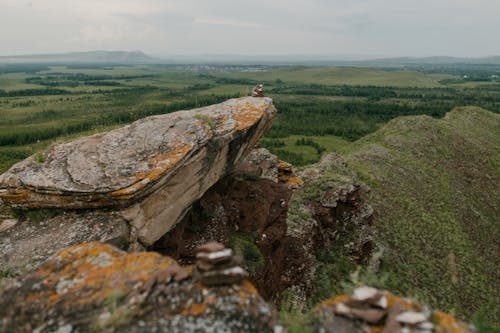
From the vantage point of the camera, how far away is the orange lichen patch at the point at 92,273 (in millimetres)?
7156

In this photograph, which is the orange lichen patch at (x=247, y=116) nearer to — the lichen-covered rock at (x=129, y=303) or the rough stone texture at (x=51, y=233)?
the rough stone texture at (x=51, y=233)

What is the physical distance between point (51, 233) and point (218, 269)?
312 inches

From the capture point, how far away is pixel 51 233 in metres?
12.3

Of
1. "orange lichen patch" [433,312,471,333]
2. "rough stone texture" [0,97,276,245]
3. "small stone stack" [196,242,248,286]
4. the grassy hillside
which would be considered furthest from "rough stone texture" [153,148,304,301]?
"orange lichen patch" [433,312,471,333]

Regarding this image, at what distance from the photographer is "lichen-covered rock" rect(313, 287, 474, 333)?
613 centimetres

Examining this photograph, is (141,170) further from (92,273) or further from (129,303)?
(129,303)

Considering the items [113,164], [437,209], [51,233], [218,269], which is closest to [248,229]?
A: [113,164]

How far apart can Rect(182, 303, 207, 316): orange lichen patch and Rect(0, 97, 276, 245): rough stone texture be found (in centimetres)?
675

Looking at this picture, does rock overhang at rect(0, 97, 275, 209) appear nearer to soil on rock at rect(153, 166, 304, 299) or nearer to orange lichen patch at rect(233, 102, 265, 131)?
orange lichen patch at rect(233, 102, 265, 131)

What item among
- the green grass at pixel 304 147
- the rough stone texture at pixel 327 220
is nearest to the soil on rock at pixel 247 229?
the rough stone texture at pixel 327 220

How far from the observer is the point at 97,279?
25.0ft

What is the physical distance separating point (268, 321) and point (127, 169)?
8.61 meters

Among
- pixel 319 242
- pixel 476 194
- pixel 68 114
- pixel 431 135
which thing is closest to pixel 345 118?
pixel 431 135

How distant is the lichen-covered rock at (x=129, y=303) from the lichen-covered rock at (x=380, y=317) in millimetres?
1062
